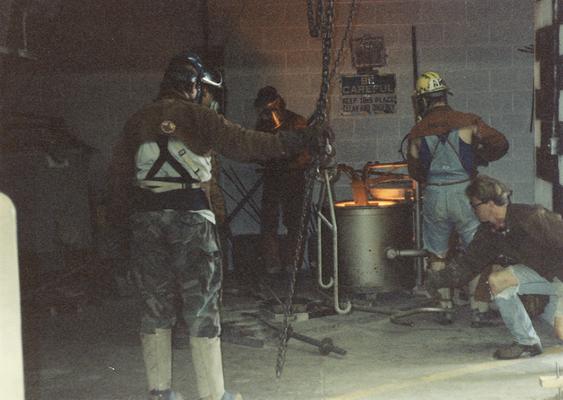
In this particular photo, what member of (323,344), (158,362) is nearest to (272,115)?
(323,344)

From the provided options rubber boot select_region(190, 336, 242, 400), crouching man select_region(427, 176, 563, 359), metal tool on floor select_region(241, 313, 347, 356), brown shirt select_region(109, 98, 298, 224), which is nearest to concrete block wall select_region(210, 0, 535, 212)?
metal tool on floor select_region(241, 313, 347, 356)

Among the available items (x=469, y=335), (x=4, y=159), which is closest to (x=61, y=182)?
(x=4, y=159)

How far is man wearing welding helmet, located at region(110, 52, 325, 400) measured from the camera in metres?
5.57

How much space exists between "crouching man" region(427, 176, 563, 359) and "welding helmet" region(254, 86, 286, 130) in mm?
3789

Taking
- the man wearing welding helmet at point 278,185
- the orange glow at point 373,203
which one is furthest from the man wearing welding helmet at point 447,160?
the man wearing welding helmet at point 278,185

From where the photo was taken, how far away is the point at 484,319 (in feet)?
26.9

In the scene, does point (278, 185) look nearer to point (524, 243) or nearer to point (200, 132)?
point (524, 243)

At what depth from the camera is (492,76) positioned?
11539mm

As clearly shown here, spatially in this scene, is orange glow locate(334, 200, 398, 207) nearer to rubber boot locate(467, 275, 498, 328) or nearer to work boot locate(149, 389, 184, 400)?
rubber boot locate(467, 275, 498, 328)

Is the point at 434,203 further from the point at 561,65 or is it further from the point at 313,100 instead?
the point at 313,100

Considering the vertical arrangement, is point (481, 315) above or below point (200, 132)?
below

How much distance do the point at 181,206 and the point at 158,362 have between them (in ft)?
3.14

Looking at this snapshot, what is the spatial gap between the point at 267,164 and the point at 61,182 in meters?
2.25

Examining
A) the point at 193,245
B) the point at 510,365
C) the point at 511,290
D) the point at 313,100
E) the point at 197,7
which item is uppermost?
the point at 197,7
